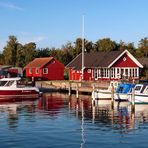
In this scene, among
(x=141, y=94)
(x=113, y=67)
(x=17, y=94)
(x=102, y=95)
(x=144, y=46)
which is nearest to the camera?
(x=141, y=94)

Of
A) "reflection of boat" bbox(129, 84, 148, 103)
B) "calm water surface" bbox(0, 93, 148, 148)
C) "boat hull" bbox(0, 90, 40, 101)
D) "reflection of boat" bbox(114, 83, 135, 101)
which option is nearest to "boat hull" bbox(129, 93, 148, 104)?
"reflection of boat" bbox(129, 84, 148, 103)

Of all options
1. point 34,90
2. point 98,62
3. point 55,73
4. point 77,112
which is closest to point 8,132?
point 77,112

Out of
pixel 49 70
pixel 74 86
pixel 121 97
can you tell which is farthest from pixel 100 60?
pixel 121 97

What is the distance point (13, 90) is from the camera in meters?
62.3

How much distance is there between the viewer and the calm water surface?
27.5m

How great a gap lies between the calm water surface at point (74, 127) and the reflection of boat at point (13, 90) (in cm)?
1321

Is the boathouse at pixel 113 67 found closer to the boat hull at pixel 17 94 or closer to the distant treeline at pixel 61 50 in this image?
the boat hull at pixel 17 94

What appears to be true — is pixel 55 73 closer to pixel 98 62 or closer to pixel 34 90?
pixel 98 62

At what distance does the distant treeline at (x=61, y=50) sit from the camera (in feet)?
408

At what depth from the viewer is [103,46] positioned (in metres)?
129

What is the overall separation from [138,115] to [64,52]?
85779 mm

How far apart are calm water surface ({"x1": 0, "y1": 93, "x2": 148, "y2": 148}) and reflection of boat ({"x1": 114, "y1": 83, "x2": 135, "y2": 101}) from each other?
3.63 m

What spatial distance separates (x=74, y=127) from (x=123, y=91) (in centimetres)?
2088

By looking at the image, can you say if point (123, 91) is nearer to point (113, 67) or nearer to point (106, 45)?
point (113, 67)
